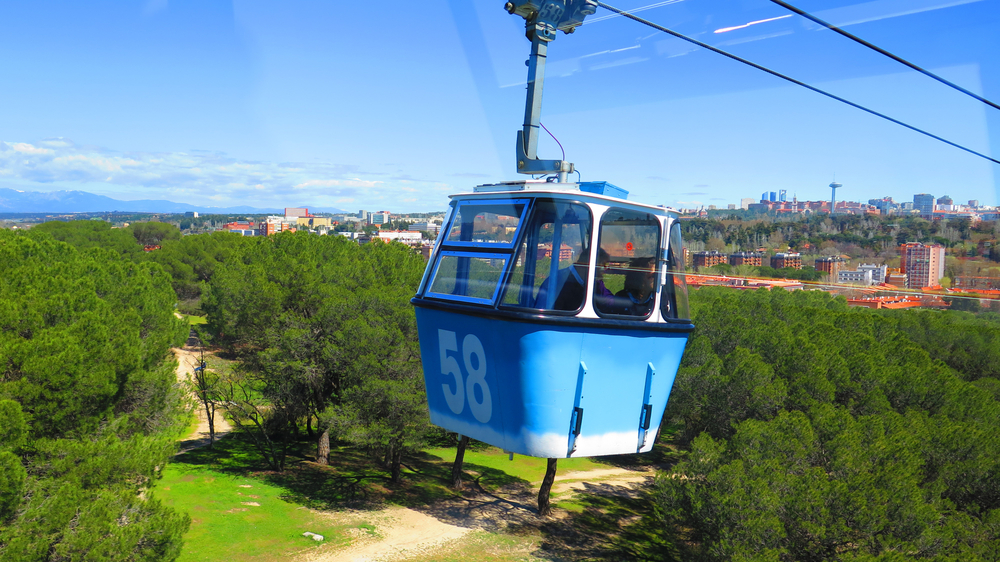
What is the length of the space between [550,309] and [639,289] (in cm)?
108

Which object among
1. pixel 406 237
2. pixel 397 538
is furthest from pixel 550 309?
pixel 397 538

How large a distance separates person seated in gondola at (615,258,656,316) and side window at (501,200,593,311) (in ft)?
1.99

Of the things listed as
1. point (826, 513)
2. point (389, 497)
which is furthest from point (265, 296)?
point (826, 513)

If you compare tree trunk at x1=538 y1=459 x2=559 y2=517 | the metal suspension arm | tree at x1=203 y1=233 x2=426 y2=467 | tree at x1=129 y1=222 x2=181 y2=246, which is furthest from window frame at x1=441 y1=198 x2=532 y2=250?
tree at x1=129 y1=222 x2=181 y2=246

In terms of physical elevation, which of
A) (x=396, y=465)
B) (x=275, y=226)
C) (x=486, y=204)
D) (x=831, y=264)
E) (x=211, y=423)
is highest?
(x=275, y=226)

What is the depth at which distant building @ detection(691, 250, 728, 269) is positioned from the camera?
6.91 metres

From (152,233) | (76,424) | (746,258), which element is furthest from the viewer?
(152,233)

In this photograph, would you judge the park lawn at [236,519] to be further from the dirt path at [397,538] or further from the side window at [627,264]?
the side window at [627,264]

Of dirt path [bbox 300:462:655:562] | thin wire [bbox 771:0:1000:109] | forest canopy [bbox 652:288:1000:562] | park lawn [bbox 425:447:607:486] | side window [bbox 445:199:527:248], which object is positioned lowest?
park lawn [bbox 425:447:607:486]

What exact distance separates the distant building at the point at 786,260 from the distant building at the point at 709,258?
0.54 meters

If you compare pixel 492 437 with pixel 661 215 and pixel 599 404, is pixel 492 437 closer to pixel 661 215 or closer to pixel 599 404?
pixel 599 404

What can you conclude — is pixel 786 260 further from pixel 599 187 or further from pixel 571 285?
pixel 571 285

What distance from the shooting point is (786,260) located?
7.15m

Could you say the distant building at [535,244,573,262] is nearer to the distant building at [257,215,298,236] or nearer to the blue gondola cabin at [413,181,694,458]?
the blue gondola cabin at [413,181,694,458]
